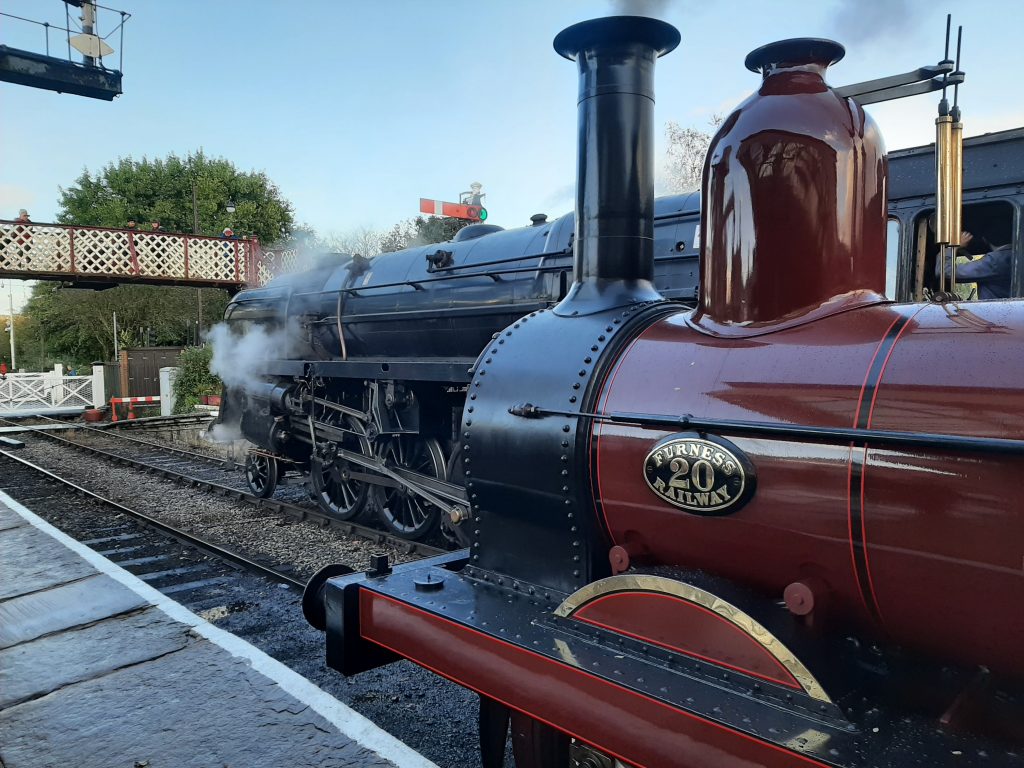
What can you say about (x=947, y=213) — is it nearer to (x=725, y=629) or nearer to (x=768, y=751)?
(x=725, y=629)

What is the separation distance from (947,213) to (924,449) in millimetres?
744

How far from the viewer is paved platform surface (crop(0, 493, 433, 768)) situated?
3258mm

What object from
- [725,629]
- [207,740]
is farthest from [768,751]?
[207,740]

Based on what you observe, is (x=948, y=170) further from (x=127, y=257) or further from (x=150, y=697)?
(x=127, y=257)

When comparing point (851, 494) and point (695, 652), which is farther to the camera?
point (695, 652)

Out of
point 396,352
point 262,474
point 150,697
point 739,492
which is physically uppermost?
point 396,352

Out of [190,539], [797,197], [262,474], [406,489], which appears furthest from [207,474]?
[797,197]

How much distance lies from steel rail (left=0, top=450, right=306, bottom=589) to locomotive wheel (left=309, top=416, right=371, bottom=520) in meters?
1.30

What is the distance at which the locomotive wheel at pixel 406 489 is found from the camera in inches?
269

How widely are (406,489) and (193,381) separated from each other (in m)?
15.6

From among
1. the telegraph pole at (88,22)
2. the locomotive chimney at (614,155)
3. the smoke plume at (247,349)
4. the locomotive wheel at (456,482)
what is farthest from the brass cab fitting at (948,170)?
the telegraph pole at (88,22)

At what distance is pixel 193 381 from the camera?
20.2 metres

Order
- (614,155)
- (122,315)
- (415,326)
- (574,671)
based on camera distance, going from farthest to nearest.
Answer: (122,315) → (415,326) → (614,155) → (574,671)

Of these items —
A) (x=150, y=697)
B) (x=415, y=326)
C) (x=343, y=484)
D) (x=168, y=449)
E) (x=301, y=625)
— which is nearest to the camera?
(x=150, y=697)
